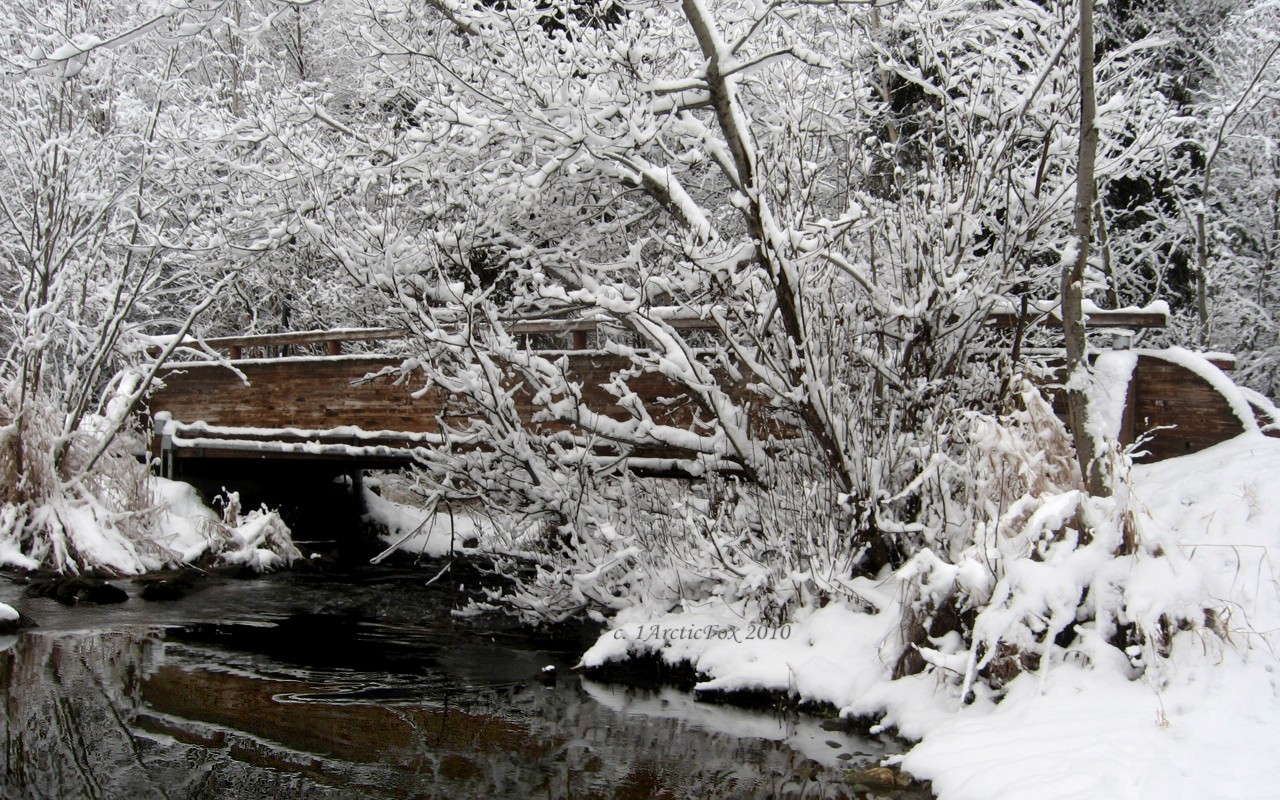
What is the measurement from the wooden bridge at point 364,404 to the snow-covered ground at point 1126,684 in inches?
32.7

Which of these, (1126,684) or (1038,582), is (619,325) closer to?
(1038,582)

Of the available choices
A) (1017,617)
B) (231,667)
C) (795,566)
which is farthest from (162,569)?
(1017,617)

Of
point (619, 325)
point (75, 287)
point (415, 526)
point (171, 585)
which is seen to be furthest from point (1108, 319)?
point (75, 287)

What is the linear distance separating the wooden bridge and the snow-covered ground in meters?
0.83

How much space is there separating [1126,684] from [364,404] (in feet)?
28.3

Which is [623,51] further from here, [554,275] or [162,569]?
[162,569]

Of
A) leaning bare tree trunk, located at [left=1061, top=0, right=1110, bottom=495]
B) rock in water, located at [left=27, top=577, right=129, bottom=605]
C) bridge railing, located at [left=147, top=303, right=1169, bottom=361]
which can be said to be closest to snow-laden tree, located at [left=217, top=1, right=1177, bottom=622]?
bridge railing, located at [left=147, top=303, right=1169, bottom=361]

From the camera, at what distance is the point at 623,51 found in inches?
277

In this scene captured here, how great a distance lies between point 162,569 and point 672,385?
18.6ft

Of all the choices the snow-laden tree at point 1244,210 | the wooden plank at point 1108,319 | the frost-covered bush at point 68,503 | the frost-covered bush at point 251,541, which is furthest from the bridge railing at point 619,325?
the snow-laden tree at point 1244,210

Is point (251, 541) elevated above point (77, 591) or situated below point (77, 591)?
above

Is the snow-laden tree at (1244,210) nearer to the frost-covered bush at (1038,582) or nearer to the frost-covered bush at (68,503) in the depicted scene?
the frost-covered bush at (1038,582)

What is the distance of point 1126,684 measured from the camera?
5.18m

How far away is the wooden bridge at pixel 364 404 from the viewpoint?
789 centimetres
